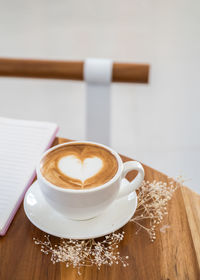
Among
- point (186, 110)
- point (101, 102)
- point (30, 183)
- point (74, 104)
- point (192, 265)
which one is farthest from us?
point (74, 104)

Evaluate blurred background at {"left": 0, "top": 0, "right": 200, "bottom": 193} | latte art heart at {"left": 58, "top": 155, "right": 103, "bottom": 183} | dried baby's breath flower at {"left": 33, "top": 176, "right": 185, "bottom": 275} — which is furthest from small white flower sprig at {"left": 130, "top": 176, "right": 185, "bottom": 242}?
blurred background at {"left": 0, "top": 0, "right": 200, "bottom": 193}

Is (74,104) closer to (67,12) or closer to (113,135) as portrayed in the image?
(113,135)

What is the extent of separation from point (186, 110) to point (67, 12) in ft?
2.86

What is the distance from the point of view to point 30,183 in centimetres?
59

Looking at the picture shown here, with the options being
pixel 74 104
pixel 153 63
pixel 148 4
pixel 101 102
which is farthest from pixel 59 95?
pixel 101 102

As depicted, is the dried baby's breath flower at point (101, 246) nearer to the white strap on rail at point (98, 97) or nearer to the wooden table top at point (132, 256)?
the wooden table top at point (132, 256)

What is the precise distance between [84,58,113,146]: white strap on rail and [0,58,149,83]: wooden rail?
0.07 ft

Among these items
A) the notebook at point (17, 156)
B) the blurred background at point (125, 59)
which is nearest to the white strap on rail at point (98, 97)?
the notebook at point (17, 156)

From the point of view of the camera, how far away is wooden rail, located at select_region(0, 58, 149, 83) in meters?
0.81

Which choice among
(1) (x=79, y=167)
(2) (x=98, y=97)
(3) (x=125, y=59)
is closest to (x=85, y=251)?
(1) (x=79, y=167)

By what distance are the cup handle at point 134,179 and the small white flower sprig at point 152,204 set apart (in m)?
0.05

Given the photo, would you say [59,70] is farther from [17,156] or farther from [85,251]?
[85,251]

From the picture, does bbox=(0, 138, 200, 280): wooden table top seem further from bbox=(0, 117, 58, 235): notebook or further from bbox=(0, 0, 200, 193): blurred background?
bbox=(0, 0, 200, 193): blurred background

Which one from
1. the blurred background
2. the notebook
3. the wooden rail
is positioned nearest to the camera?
the notebook
